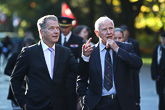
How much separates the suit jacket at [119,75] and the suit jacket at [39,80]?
0.34m

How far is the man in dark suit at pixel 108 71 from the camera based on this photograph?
4.86 meters

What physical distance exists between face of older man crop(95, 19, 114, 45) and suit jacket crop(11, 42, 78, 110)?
0.55 m

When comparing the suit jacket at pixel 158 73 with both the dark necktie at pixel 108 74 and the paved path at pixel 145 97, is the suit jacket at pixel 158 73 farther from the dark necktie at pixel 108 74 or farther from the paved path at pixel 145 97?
the dark necktie at pixel 108 74

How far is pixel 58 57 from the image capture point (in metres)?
4.98

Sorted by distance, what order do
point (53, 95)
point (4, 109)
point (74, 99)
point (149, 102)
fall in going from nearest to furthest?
1. point (53, 95)
2. point (74, 99)
3. point (4, 109)
4. point (149, 102)

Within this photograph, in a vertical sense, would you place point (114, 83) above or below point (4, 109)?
above

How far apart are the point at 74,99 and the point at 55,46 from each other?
1.74 m

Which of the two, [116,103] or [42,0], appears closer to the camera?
[116,103]

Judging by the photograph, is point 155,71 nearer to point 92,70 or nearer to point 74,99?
point 74,99

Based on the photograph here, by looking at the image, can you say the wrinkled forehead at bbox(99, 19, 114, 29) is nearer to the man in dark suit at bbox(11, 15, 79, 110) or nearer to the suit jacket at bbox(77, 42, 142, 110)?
the suit jacket at bbox(77, 42, 142, 110)

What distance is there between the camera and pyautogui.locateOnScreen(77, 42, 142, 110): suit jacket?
15.9ft

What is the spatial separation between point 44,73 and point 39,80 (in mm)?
103

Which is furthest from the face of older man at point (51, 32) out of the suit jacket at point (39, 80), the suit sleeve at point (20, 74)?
the suit sleeve at point (20, 74)

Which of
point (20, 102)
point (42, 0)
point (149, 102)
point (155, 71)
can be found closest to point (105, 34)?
point (20, 102)
